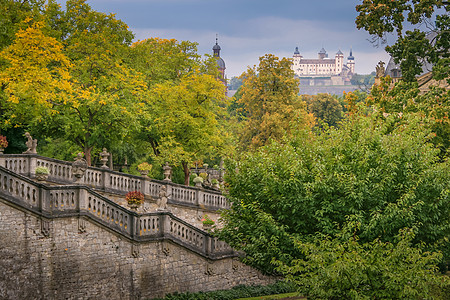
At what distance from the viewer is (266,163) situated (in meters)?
19.0

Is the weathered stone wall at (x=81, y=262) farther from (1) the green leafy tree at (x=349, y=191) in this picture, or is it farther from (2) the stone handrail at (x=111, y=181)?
(1) the green leafy tree at (x=349, y=191)

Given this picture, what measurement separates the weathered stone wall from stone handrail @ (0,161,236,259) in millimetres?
252

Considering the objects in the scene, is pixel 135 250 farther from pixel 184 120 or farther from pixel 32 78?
pixel 184 120

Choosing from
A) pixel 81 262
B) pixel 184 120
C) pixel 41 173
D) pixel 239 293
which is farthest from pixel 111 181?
pixel 184 120

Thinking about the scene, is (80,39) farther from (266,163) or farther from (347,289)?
(347,289)

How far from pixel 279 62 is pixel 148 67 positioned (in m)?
14.1

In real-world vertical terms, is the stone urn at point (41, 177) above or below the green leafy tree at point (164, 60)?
below

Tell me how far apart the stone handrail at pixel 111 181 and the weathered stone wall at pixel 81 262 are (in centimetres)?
394

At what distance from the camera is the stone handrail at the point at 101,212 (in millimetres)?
18062

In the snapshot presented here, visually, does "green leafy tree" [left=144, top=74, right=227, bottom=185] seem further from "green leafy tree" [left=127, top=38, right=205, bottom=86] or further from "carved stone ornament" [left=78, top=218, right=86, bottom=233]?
"carved stone ornament" [left=78, top=218, right=86, bottom=233]

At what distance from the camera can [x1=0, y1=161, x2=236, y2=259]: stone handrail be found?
18.1 meters

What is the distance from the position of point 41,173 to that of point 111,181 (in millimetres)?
3571

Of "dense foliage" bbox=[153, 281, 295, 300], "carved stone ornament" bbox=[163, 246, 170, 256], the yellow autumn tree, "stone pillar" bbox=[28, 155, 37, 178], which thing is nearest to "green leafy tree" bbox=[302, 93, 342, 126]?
the yellow autumn tree

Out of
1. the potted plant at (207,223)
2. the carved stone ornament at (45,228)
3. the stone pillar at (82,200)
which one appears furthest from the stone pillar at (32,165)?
the potted plant at (207,223)
